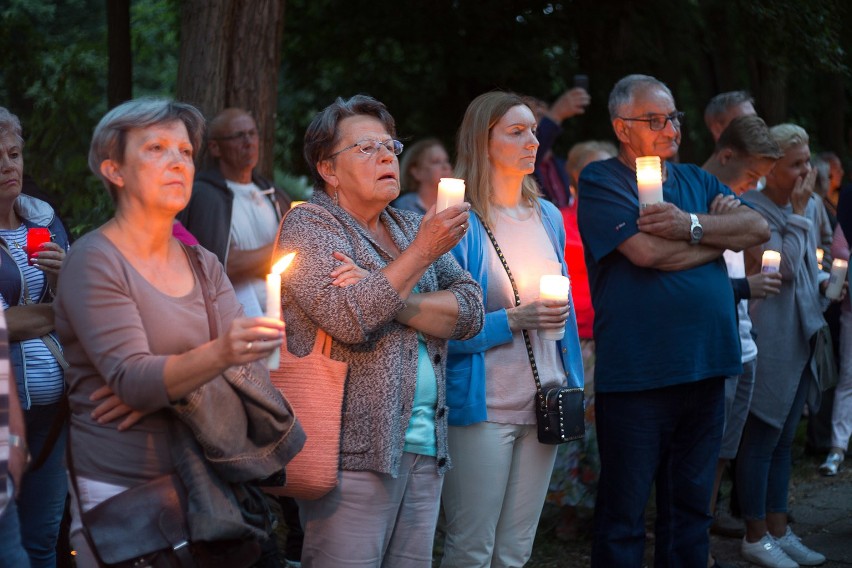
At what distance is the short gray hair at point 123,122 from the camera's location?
3.03 m

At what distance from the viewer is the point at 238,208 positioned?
579cm

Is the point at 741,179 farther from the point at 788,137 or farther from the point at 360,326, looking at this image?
the point at 360,326

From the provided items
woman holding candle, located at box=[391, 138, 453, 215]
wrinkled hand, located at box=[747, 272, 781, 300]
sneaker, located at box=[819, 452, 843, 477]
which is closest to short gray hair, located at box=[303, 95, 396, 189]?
wrinkled hand, located at box=[747, 272, 781, 300]

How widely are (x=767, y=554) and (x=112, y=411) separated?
158 inches

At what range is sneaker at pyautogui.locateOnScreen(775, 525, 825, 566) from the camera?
5.80 metres

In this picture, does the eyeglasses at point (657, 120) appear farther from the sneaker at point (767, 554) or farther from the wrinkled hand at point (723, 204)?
the sneaker at point (767, 554)

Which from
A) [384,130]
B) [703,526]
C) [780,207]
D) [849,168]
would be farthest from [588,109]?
[384,130]

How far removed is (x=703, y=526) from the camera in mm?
4848

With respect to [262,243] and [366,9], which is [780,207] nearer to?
[262,243]

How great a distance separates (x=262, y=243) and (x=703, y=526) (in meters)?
2.60

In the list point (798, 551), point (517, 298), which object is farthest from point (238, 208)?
point (798, 551)

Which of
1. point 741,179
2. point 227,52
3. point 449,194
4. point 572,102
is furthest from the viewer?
point 572,102

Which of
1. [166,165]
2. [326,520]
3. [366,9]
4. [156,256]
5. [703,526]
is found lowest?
[703,526]

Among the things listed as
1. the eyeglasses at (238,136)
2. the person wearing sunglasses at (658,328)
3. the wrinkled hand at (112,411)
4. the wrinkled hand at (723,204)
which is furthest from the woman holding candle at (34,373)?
the wrinkled hand at (723,204)
